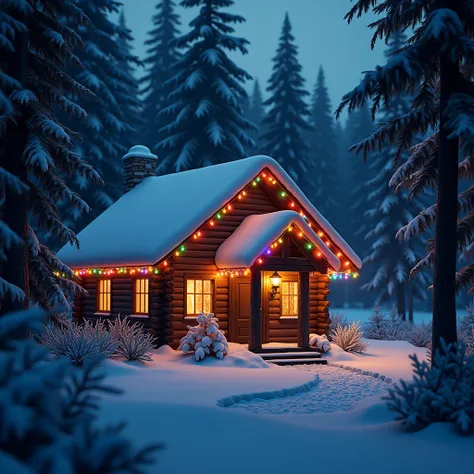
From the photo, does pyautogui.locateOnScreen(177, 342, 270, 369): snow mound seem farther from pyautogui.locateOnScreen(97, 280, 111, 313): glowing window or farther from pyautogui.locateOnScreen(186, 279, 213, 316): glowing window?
pyautogui.locateOnScreen(97, 280, 111, 313): glowing window

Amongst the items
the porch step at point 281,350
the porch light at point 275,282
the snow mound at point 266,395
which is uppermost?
the porch light at point 275,282

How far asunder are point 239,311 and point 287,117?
934 inches

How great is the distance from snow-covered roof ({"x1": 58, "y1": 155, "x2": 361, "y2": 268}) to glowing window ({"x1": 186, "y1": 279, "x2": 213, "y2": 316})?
204 centimetres

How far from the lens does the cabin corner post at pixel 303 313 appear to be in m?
19.2

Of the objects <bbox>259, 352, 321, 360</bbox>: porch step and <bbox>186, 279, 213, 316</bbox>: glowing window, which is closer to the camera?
<bbox>259, 352, 321, 360</bbox>: porch step

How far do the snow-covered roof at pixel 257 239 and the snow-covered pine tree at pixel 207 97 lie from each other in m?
14.5

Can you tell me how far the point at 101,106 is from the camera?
109 ft

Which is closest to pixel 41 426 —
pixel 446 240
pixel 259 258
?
pixel 446 240

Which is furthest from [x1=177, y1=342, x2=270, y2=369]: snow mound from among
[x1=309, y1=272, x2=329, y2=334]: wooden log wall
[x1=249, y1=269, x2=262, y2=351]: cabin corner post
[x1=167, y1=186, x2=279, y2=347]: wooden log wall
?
[x1=309, y1=272, x2=329, y2=334]: wooden log wall

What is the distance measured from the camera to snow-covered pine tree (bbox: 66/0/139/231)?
31.6 m

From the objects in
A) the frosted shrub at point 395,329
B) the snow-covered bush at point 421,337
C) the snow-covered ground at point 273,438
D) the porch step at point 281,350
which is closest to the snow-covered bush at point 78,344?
the snow-covered ground at point 273,438

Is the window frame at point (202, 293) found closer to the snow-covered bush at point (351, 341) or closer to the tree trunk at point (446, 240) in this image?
the snow-covered bush at point (351, 341)

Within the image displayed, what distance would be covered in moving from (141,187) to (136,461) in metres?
21.2

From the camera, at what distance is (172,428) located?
8078mm
